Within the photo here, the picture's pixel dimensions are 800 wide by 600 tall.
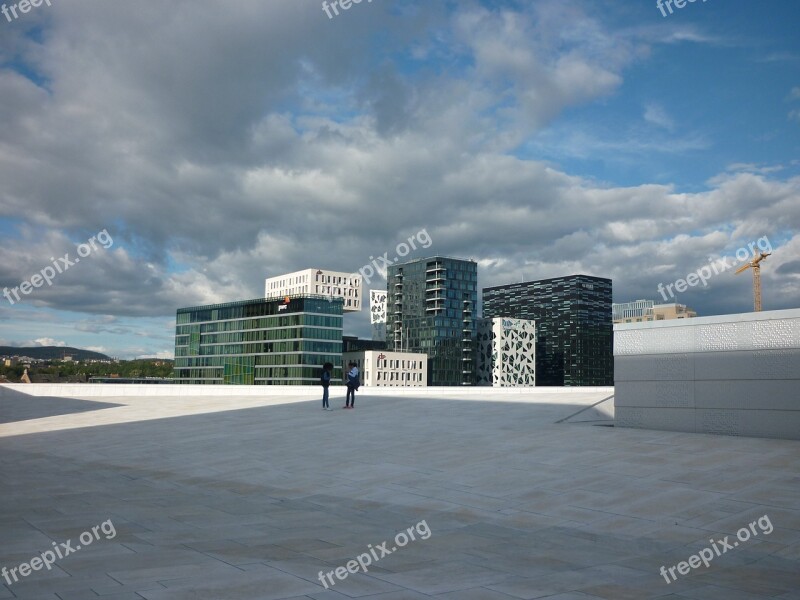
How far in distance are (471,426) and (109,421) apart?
14053 millimetres

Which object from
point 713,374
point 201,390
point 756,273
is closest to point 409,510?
point 713,374

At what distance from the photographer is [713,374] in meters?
16.2

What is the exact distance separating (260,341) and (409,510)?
131m

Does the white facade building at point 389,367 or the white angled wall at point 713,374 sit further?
the white facade building at point 389,367

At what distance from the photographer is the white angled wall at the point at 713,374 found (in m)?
14.9

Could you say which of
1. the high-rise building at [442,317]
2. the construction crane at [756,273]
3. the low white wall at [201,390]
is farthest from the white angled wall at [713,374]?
the high-rise building at [442,317]

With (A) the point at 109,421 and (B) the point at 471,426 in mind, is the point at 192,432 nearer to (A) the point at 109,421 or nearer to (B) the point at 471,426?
(A) the point at 109,421

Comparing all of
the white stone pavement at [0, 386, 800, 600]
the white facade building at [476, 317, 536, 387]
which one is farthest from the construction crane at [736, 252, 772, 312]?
the white stone pavement at [0, 386, 800, 600]

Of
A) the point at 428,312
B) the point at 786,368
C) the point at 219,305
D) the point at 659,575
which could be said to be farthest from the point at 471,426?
the point at 428,312

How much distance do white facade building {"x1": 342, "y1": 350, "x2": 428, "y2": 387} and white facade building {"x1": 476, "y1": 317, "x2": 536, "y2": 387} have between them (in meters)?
23.6

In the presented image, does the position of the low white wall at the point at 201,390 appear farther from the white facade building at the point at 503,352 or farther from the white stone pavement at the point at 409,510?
the white facade building at the point at 503,352

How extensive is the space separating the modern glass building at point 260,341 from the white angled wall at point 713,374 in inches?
4410

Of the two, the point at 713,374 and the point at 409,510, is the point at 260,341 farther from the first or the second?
the point at 409,510

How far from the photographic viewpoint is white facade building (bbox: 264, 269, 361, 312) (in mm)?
178875
